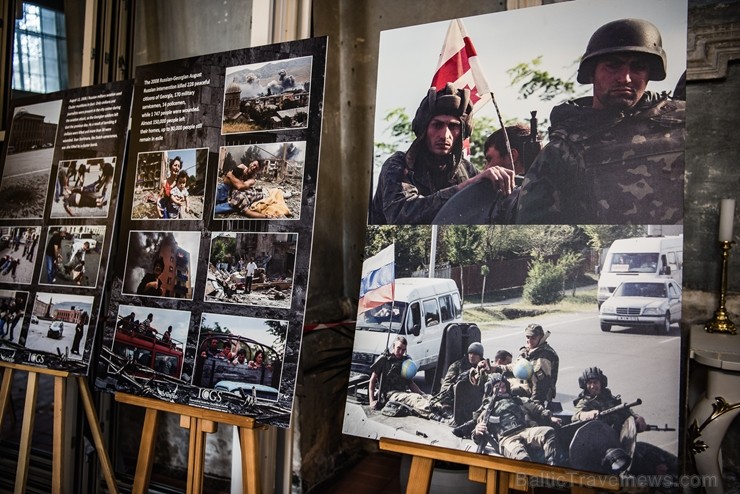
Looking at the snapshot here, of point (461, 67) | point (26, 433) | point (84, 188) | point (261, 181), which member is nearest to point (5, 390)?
point (26, 433)

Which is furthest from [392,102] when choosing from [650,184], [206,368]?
[206,368]

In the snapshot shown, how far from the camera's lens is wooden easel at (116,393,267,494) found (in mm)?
1623

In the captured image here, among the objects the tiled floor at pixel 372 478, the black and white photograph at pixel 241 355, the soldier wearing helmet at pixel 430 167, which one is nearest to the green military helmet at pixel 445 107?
the soldier wearing helmet at pixel 430 167

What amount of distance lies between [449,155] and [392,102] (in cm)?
28

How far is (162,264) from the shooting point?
76.6 inches

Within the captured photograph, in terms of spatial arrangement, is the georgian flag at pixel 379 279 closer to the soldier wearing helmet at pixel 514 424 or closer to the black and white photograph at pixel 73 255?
the soldier wearing helmet at pixel 514 424

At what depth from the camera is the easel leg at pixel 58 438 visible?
2053 millimetres

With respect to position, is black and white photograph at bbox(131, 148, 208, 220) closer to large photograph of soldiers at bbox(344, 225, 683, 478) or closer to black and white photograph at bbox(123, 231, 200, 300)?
black and white photograph at bbox(123, 231, 200, 300)

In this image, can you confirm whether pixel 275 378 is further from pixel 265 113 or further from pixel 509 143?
pixel 509 143

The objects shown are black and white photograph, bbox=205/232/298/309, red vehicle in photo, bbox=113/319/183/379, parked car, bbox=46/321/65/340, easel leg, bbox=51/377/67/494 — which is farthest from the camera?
parked car, bbox=46/321/65/340

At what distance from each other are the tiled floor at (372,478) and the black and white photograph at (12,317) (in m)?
1.68

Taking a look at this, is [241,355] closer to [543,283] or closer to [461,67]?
[543,283]

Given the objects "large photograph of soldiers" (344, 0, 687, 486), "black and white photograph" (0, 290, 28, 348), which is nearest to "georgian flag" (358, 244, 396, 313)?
"large photograph of soldiers" (344, 0, 687, 486)

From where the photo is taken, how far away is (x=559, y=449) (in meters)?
1.32
